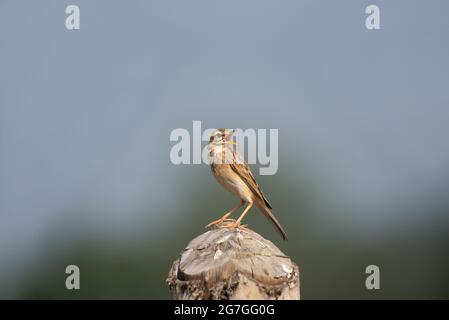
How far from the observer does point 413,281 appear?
14.5 metres

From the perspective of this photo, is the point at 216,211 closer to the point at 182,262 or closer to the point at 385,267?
the point at 385,267

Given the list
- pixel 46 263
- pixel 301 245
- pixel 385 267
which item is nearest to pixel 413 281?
pixel 385 267

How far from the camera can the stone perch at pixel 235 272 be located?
4281 mm

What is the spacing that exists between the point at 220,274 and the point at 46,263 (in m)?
11.5

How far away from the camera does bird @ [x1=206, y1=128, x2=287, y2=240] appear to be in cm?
768

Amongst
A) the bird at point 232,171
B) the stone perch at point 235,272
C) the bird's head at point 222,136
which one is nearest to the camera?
the stone perch at point 235,272

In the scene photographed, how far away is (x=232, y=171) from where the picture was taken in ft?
26.1

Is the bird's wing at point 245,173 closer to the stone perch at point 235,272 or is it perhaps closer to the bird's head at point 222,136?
the bird's head at point 222,136

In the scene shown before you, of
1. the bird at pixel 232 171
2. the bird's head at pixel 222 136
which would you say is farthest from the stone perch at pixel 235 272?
the bird's head at pixel 222 136

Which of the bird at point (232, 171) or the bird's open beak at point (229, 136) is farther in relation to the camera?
the bird's open beak at point (229, 136)

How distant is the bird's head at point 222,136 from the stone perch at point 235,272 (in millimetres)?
3419

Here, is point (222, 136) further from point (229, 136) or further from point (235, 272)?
point (235, 272)

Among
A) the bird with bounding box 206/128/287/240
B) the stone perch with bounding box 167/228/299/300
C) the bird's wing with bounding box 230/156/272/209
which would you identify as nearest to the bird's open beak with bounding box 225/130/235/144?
the bird with bounding box 206/128/287/240

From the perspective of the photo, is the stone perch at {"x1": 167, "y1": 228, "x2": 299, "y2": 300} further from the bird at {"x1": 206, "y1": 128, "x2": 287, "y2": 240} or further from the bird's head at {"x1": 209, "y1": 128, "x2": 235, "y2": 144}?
the bird's head at {"x1": 209, "y1": 128, "x2": 235, "y2": 144}
